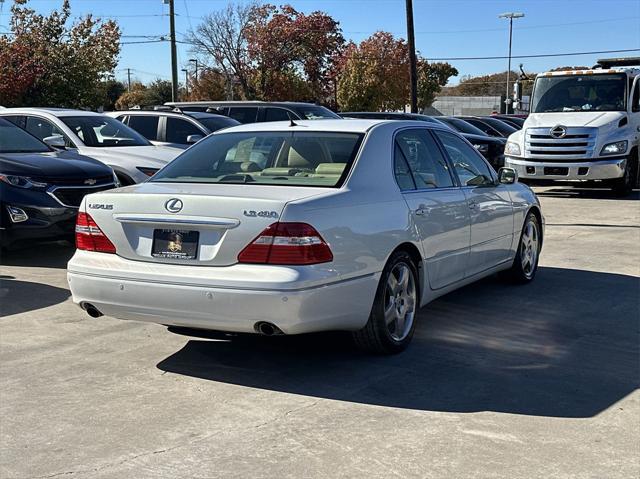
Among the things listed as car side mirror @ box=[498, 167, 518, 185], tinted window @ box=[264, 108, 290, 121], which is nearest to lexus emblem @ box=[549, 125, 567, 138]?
tinted window @ box=[264, 108, 290, 121]

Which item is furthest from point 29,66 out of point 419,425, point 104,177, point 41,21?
point 419,425

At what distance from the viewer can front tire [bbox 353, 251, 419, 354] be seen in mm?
5273

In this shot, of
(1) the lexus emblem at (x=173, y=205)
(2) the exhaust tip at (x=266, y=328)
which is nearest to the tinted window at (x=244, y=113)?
(1) the lexus emblem at (x=173, y=205)

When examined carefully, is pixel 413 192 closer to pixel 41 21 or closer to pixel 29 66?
pixel 29 66

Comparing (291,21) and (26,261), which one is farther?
(291,21)

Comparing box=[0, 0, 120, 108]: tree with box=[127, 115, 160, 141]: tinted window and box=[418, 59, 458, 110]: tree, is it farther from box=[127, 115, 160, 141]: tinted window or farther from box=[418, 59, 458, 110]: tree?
box=[418, 59, 458, 110]: tree

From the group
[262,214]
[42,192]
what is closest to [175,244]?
[262,214]

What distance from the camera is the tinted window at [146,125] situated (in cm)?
1392

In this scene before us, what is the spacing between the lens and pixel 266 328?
472cm

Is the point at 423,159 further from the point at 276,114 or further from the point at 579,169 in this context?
the point at 579,169

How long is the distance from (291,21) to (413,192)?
53779 millimetres

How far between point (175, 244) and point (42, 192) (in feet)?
14.6

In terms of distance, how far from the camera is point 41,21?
33.4 m

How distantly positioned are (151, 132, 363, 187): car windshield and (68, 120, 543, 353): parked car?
0.01m
